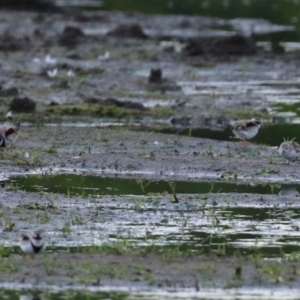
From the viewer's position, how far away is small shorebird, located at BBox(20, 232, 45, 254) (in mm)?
10930

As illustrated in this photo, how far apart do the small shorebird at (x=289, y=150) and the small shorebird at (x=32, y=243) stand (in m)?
6.02

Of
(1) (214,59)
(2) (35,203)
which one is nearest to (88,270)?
(2) (35,203)

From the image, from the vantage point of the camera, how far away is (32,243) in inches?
431

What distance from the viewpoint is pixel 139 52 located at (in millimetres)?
32500

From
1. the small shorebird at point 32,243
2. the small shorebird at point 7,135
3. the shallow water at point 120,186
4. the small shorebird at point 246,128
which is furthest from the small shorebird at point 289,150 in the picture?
the small shorebird at point 32,243

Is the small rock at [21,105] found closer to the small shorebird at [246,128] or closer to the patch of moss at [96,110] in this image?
the patch of moss at [96,110]

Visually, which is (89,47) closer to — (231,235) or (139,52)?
(139,52)

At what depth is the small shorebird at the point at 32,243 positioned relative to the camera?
35.9 ft

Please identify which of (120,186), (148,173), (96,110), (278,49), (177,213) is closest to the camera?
(177,213)

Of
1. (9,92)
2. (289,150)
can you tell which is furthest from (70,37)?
(289,150)

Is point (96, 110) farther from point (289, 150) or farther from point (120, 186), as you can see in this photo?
point (120, 186)

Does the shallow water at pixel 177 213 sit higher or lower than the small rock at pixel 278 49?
lower

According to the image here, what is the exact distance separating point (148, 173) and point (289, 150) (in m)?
1.91

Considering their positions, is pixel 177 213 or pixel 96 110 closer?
pixel 177 213
